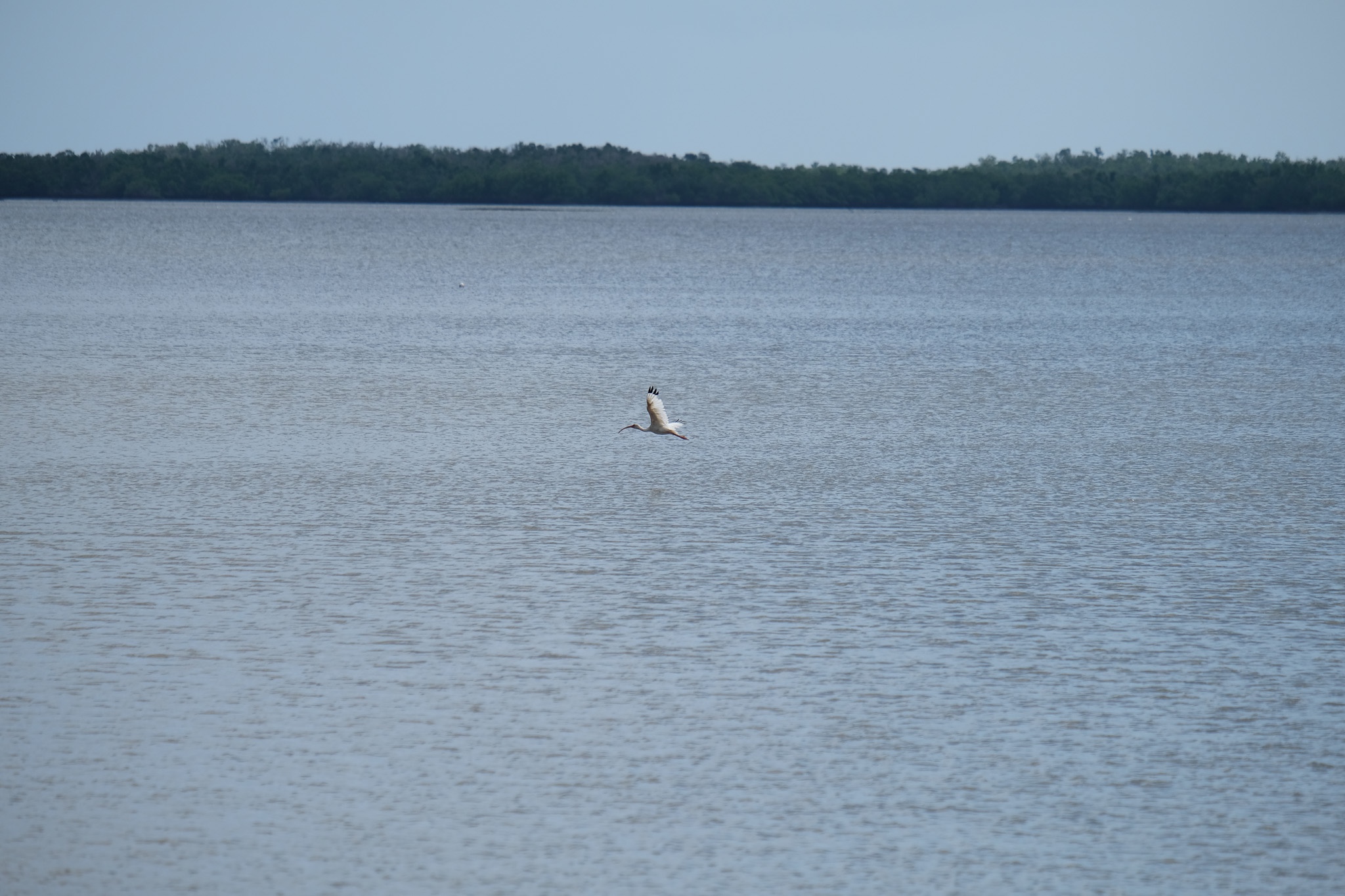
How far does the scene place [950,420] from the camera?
78.4 feet

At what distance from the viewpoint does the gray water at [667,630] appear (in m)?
8.64

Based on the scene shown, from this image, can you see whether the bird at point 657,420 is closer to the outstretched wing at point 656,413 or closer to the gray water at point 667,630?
the outstretched wing at point 656,413

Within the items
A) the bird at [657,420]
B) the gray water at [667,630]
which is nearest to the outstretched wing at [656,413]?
the bird at [657,420]

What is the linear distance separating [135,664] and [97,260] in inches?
2430

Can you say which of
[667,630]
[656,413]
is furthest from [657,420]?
[667,630]

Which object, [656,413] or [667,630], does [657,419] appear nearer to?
[656,413]

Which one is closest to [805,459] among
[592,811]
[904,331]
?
[592,811]

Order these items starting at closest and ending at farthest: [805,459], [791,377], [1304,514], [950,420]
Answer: [1304,514]
[805,459]
[950,420]
[791,377]

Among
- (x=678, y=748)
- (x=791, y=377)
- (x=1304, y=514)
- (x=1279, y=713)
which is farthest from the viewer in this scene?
(x=791, y=377)

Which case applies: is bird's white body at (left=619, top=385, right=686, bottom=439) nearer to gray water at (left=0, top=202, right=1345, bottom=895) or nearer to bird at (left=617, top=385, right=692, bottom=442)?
bird at (left=617, top=385, right=692, bottom=442)

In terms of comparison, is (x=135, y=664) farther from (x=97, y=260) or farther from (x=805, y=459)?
(x=97, y=260)

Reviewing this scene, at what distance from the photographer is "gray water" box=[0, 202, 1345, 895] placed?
8641 millimetres

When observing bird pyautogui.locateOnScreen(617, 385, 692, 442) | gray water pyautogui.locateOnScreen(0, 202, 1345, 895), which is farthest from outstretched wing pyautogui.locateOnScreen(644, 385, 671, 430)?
gray water pyautogui.locateOnScreen(0, 202, 1345, 895)

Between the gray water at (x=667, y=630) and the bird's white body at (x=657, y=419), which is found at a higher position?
the bird's white body at (x=657, y=419)
